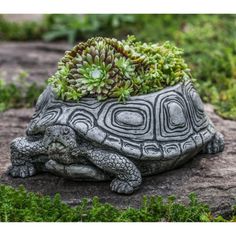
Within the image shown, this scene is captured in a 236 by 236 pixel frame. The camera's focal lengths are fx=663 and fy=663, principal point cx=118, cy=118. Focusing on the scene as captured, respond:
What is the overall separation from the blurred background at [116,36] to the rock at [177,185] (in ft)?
5.44

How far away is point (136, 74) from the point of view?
238 inches

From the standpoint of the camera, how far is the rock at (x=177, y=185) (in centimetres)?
579

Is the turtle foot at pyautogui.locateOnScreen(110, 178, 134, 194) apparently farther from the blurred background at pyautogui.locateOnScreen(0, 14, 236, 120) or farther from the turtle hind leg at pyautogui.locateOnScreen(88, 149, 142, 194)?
the blurred background at pyautogui.locateOnScreen(0, 14, 236, 120)

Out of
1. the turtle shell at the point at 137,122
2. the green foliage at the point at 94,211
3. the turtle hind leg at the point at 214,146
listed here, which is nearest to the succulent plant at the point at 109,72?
the turtle shell at the point at 137,122

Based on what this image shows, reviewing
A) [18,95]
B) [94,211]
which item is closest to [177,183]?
[94,211]

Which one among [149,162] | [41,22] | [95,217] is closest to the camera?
[95,217]

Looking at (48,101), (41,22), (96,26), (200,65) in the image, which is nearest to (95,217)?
(48,101)

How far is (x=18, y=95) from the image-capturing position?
8703 mm

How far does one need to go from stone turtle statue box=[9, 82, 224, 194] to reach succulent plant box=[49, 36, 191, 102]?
9 cm

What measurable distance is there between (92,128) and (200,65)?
14.9 ft

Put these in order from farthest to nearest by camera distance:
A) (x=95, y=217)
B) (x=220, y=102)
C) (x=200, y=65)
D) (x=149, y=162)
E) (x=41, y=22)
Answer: (x=41, y=22)
(x=200, y=65)
(x=220, y=102)
(x=149, y=162)
(x=95, y=217)

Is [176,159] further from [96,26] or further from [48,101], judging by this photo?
[96,26]

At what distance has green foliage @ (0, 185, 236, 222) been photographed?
541 centimetres

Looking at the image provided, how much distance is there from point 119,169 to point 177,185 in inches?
24.2
